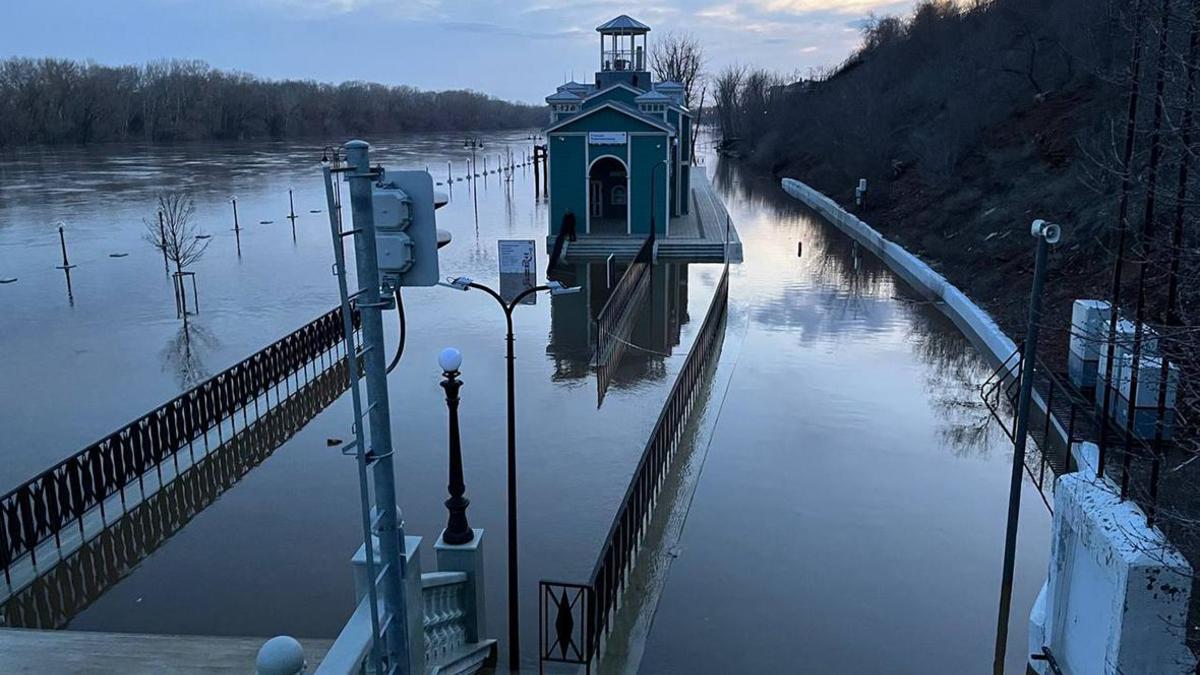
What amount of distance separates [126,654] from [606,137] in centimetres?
2262

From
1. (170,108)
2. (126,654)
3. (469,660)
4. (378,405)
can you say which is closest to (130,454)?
(126,654)

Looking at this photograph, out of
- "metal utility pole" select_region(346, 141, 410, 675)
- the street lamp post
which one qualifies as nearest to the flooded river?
the street lamp post

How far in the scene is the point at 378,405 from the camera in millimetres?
3533

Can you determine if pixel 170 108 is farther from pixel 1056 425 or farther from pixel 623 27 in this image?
pixel 1056 425

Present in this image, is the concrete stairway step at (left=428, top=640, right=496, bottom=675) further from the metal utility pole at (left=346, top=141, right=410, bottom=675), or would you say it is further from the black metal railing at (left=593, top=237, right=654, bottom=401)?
the black metal railing at (left=593, top=237, right=654, bottom=401)

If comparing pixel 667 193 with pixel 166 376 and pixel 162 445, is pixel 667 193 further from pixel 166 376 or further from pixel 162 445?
pixel 162 445

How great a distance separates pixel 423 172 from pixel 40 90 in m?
104

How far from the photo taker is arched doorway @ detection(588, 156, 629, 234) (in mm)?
29094

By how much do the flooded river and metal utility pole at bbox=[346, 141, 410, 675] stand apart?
346cm

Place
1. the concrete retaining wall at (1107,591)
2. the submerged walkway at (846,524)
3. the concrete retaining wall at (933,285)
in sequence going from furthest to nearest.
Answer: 1. the concrete retaining wall at (933,285)
2. the submerged walkway at (846,524)
3. the concrete retaining wall at (1107,591)

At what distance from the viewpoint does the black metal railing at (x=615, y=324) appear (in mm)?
14450

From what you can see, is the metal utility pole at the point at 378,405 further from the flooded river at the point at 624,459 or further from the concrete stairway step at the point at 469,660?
the flooded river at the point at 624,459

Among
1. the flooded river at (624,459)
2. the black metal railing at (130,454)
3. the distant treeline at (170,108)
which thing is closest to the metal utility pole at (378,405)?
the flooded river at (624,459)

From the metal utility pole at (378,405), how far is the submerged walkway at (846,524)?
11.6 feet
